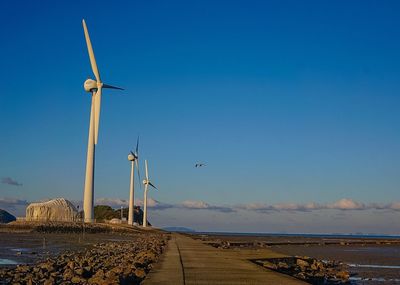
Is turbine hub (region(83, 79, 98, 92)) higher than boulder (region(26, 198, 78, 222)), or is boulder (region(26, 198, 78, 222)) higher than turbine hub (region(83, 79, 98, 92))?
turbine hub (region(83, 79, 98, 92))

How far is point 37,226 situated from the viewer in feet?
265

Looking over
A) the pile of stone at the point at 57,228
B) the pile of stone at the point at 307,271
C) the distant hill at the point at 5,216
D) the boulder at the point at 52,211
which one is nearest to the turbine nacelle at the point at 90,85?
the pile of stone at the point at 57,228

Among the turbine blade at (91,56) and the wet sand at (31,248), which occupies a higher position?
the turbine blade at (91,56)

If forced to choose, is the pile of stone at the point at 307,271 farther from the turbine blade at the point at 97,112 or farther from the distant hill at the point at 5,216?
the distant hill at the point at 5,216

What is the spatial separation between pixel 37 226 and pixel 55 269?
64.9 m

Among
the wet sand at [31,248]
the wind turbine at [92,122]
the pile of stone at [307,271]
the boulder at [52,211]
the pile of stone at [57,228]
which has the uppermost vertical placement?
the wind turbine at [92,122]

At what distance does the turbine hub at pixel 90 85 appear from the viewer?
7794cm

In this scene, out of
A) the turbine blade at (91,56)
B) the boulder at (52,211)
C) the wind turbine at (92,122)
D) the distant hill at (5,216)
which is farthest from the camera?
the distant hill at (5,216)

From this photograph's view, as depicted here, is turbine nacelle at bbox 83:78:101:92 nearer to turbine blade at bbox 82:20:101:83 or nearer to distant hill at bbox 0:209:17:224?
turbine blade at bbox 82:20:101:83

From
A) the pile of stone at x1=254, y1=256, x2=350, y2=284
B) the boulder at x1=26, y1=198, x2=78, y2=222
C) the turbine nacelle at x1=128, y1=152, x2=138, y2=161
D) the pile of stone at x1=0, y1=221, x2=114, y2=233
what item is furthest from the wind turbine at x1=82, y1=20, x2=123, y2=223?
the pile of stone at x1=254, y1=256, x2=350, y2=284

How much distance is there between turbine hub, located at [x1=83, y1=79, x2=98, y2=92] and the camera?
77938 mm

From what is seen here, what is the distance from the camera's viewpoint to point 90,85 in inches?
3071

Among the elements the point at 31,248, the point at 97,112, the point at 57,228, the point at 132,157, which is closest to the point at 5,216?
the point at 132,157

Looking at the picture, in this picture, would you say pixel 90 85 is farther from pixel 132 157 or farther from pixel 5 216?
pixel 5 216
